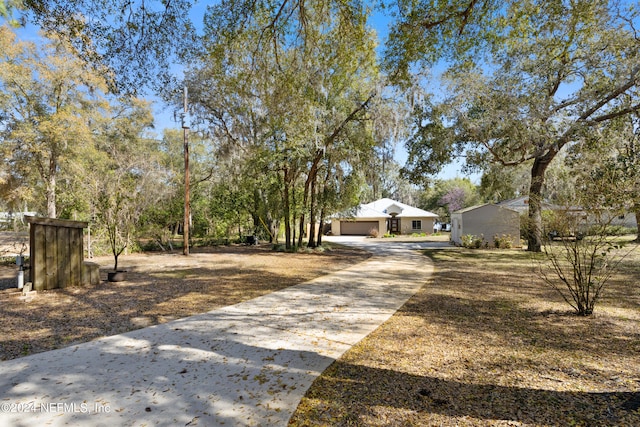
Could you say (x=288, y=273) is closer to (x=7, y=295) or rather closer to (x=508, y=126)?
(x=7, y=295)

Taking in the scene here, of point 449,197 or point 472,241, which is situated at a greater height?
point 449,197

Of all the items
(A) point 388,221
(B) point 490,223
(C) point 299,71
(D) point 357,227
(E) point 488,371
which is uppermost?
(C) point 299,71

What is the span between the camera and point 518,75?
38.2 ft

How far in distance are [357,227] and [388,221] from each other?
3.18 m

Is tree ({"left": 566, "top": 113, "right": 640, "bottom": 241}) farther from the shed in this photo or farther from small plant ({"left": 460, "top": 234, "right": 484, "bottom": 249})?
the shed

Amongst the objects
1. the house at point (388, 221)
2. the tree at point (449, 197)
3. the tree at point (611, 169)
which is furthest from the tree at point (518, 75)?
the tree at point (449, 197)

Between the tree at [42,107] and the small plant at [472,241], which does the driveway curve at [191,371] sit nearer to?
the small plant at [472,241]

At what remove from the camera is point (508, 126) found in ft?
39.9

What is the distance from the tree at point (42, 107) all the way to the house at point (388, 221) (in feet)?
69.2

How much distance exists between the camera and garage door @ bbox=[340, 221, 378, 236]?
3225cm

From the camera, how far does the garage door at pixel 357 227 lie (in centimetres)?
3225

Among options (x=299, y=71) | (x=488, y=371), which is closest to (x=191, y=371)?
(x=488, y=371)

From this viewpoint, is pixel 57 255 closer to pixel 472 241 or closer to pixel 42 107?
pixel 42 107

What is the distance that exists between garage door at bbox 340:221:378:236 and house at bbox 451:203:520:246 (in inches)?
544
